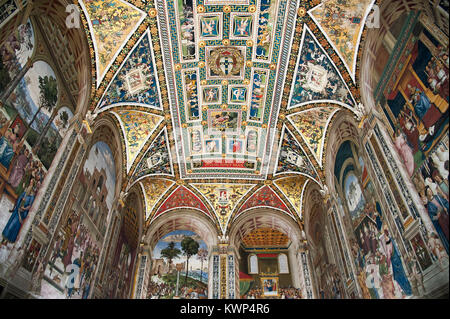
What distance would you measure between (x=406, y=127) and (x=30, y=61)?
9.02 meters

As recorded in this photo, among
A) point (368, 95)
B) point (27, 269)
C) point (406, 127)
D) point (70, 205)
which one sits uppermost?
point (368, 95)

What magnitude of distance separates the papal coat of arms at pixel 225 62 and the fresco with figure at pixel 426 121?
18.4 ft

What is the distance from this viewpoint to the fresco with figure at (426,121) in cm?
589

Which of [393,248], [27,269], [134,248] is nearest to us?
[27,269]

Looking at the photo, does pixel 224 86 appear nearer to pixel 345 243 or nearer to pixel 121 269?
pixel 345 243

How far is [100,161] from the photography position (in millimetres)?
10898

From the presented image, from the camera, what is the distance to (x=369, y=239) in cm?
886

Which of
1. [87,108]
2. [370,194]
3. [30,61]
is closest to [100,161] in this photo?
[87,108]

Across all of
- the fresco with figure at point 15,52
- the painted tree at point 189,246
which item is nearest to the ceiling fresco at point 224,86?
the fresco with figure at point 15,52

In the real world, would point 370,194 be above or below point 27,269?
above

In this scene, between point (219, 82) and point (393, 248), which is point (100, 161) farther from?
point (393, 248)

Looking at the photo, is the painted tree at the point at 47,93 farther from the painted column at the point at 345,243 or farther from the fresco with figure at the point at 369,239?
the painted column at the point at 345,243

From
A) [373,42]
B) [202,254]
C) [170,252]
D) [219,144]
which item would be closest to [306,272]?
[202,254]

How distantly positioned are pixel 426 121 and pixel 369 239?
398 centimetres
